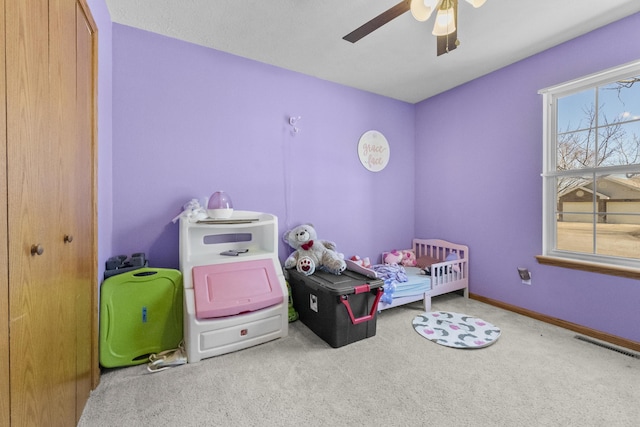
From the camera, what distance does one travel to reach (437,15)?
1500 mm

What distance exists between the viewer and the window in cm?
214

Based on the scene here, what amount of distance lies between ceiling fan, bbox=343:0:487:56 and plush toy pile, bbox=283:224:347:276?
174cm

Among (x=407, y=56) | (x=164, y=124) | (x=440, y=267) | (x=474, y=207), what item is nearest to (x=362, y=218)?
(x=440, y=267)

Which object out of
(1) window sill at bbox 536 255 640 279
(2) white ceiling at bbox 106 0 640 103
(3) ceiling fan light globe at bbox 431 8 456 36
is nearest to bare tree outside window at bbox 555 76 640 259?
(1) window sill at bbox 536 255 640 279

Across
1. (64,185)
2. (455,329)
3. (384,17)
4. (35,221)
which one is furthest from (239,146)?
(455,329)

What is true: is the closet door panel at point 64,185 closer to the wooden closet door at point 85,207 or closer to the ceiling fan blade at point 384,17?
the wooden closet door at point 85,207

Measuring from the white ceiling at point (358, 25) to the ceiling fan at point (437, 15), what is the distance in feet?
1.72

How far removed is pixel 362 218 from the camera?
3404mm

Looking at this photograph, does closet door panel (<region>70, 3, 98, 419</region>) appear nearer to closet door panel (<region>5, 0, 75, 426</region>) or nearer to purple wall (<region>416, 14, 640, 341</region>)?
closet door panel (<region>5, 0, 75, 426</region>)

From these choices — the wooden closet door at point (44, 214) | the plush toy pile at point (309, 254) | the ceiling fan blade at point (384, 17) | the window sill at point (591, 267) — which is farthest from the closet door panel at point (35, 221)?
the window sill at point (591, 267)

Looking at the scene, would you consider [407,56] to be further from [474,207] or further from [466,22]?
[474,207]

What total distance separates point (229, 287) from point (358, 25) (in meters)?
2.30

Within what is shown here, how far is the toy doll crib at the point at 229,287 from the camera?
1.92 metres

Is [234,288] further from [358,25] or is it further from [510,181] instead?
[510,181]
